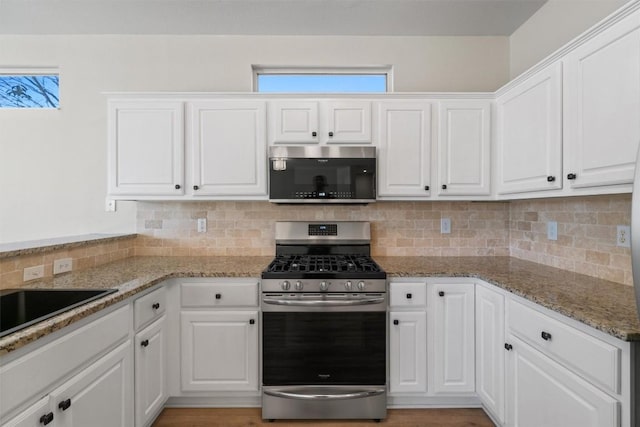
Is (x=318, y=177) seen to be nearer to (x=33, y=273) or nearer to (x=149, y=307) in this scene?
(x=149, y=307)

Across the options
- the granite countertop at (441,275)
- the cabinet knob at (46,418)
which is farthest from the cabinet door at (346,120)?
the cabinet knob at (46,418)

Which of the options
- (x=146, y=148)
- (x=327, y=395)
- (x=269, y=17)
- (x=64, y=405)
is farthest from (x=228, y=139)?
(x=327, y=395)

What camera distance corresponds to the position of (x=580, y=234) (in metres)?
1.89

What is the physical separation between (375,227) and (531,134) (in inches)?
49.7

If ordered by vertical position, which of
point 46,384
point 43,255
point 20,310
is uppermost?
point 43,255

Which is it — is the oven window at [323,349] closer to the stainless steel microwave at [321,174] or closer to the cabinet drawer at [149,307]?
the cabinet drawer at [149,307]

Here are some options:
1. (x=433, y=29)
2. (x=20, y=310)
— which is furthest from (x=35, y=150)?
(x=433, y=29)

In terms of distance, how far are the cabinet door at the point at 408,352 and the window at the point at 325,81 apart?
1945 mm

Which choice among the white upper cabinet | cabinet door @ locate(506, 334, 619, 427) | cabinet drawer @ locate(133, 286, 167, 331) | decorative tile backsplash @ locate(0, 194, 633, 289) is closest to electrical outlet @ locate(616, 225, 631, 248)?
cabinet door @ locate(506, 334, 619, 427)

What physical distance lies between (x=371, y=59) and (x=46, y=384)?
2877 mm

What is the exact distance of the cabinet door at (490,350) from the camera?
1744mm

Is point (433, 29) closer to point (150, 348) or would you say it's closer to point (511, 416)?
point (511, 416)

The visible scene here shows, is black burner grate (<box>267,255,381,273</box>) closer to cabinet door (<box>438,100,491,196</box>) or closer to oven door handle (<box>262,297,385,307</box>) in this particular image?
oven door handle (<box>262,297,385,307</box>)

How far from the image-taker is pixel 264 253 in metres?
2.62
